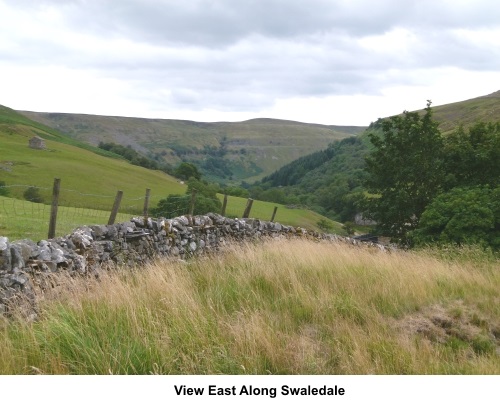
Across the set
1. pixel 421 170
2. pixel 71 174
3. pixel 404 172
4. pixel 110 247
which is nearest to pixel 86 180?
pixel 71 174

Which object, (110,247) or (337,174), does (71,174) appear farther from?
(337,174)

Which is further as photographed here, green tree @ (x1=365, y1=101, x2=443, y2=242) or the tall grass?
green tree @ (x1=365, y1=101, x2=443, y2=242)

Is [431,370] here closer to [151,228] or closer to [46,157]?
[151,228]

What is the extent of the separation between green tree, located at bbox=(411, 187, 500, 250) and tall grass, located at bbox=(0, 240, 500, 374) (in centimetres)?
800

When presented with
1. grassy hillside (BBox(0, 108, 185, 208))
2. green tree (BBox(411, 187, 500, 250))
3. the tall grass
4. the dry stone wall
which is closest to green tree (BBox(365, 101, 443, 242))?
green tree (BBox(411, 187, 500, 250))

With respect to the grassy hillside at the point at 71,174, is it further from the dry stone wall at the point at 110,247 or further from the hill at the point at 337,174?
the hill at the point at 337,174

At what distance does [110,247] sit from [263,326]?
176 inches

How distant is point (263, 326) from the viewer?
4504 mm

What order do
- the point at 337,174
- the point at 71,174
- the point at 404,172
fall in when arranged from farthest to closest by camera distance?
the point at 337,174
the point at 71,174
the point at 404,172

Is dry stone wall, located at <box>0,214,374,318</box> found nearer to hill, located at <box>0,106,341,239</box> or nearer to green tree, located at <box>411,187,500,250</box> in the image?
green tree, located at <box>411,187,500,250</box>

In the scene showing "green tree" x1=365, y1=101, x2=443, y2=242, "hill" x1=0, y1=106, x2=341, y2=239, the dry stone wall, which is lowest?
"hill" x1=0, y1=106, x2=341, y2=239

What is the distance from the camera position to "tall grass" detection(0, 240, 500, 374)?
387cm

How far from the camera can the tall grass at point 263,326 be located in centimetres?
387

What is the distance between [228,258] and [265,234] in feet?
15.8
